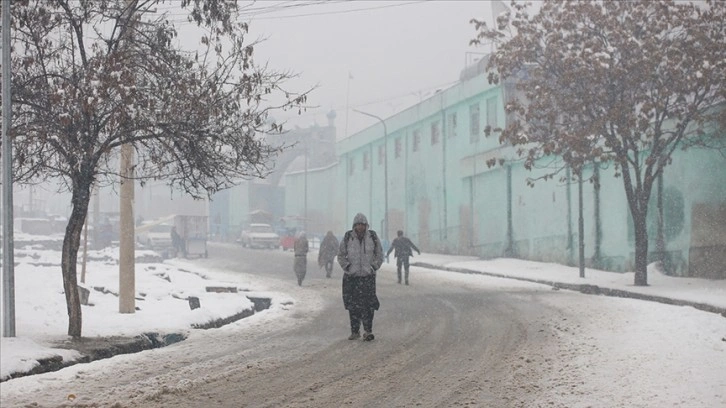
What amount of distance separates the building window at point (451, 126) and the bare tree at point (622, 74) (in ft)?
70.4

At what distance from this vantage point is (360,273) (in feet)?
39.0

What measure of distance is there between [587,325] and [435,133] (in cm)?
3577

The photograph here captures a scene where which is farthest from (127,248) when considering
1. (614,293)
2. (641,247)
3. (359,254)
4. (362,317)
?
(641,247)

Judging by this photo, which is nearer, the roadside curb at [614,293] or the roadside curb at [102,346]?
the roadside curb at [102,346]

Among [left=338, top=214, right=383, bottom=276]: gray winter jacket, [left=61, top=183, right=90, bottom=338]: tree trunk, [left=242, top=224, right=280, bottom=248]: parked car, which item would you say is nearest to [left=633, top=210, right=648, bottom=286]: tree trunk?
[left=338, top=214, right=383, bottom=276]: gray winter jacket

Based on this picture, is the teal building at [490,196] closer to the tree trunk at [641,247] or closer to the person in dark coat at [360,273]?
the tree trunk at [641,247]

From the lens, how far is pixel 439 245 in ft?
156

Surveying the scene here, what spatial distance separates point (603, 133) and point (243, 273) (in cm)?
1589

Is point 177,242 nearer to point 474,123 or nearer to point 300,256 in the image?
point 474,123

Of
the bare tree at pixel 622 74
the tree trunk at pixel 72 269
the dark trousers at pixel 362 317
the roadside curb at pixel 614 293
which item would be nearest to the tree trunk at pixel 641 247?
the bare tree at pixel 622 74

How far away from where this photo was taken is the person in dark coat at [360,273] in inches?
466

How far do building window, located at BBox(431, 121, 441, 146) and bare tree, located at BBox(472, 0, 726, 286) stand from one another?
2393cm

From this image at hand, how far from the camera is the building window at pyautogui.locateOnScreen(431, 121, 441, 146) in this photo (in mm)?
48416

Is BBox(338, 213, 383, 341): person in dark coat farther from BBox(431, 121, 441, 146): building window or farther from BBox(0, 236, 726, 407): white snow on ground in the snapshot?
BBox(431, 121, 441, 146): building window
